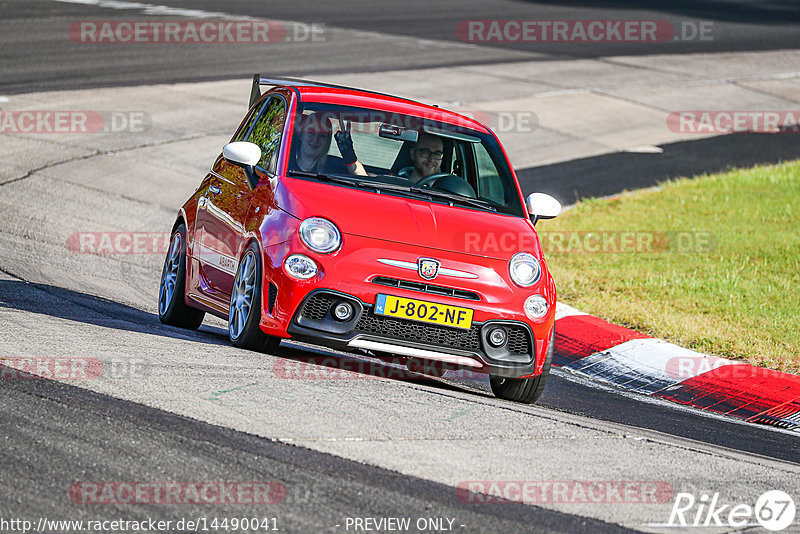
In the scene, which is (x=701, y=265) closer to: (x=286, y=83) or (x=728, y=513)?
(x=286, y=83)

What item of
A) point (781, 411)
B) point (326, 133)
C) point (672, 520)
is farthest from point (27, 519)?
point (781, 411)

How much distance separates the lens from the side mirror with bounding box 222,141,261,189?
788 cm

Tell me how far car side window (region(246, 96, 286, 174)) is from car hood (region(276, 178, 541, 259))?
48 centimetres

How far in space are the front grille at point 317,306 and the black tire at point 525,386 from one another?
136 cm

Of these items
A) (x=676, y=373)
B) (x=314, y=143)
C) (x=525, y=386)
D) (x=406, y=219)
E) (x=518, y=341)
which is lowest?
(x=676, y=373)

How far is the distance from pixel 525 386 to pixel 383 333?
→ 1124 millimetres

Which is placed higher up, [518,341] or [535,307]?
[535,307]

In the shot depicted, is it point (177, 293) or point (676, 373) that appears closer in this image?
point (177, 293)

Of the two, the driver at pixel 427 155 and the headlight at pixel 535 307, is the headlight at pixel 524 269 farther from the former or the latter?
the driver at pixel 427 155

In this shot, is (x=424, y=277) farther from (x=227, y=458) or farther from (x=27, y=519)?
(x=27, y=519)

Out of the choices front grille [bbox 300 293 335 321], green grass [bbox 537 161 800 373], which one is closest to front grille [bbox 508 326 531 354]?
front grille [bbox 300 293 335 321]

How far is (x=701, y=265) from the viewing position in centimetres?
1255

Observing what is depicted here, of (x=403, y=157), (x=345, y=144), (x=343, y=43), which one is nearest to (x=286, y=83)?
(x=345, y=144)

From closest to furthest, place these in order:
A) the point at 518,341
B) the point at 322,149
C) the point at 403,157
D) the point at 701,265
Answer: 1. the point at 518,341
2. the point at 322,149
3. the point at 403,157
4. the point at 701,265
